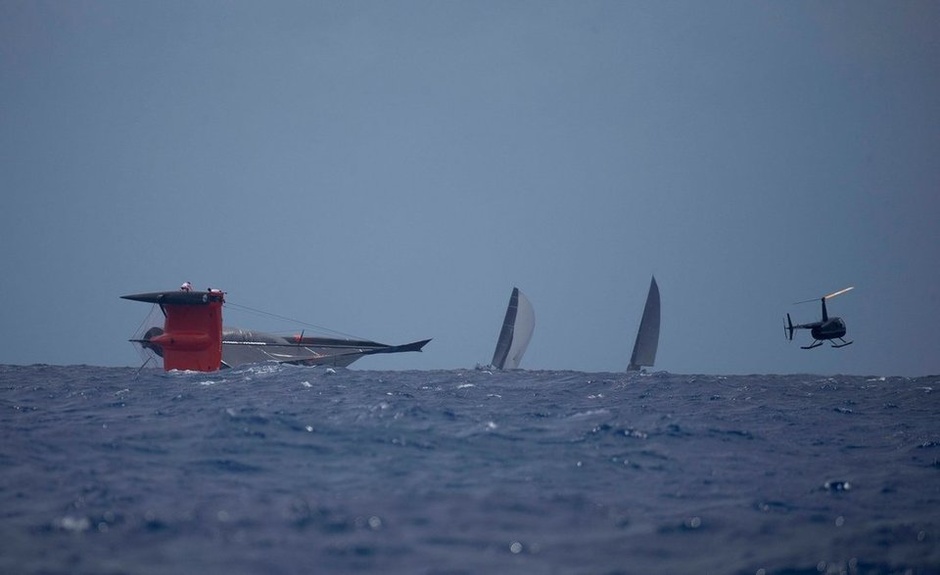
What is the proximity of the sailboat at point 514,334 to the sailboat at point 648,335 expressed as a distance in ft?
36.2

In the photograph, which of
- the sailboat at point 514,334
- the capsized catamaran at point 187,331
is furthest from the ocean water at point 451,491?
the sailboat at point 514,334

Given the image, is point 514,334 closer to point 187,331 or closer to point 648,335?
point 648,335

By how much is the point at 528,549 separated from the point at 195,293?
39.9m

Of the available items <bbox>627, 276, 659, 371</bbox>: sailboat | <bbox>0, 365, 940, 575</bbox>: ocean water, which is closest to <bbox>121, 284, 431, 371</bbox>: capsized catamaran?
<bbox>0, 365, 940, 575</bbox>: ocean water

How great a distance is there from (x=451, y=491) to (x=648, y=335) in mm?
65136

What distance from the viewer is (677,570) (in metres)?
7.40

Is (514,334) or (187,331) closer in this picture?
(187,331)

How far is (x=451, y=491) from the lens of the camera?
402 inches

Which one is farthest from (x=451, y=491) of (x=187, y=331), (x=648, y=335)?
(x=648, y=335)

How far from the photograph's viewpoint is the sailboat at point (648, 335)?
72.0 meters

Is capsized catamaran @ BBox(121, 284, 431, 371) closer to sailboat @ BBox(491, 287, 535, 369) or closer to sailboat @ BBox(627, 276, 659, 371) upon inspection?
sailboat @ BBox(491, 287, 535, 369)

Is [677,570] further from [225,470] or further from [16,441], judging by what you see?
[16,441]

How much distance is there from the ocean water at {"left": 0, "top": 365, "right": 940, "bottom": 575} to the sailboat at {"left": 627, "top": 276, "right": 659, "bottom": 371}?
51.9 metres

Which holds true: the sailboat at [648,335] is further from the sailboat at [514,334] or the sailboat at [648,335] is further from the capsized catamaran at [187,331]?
the capsized catamaran at [187,331]
